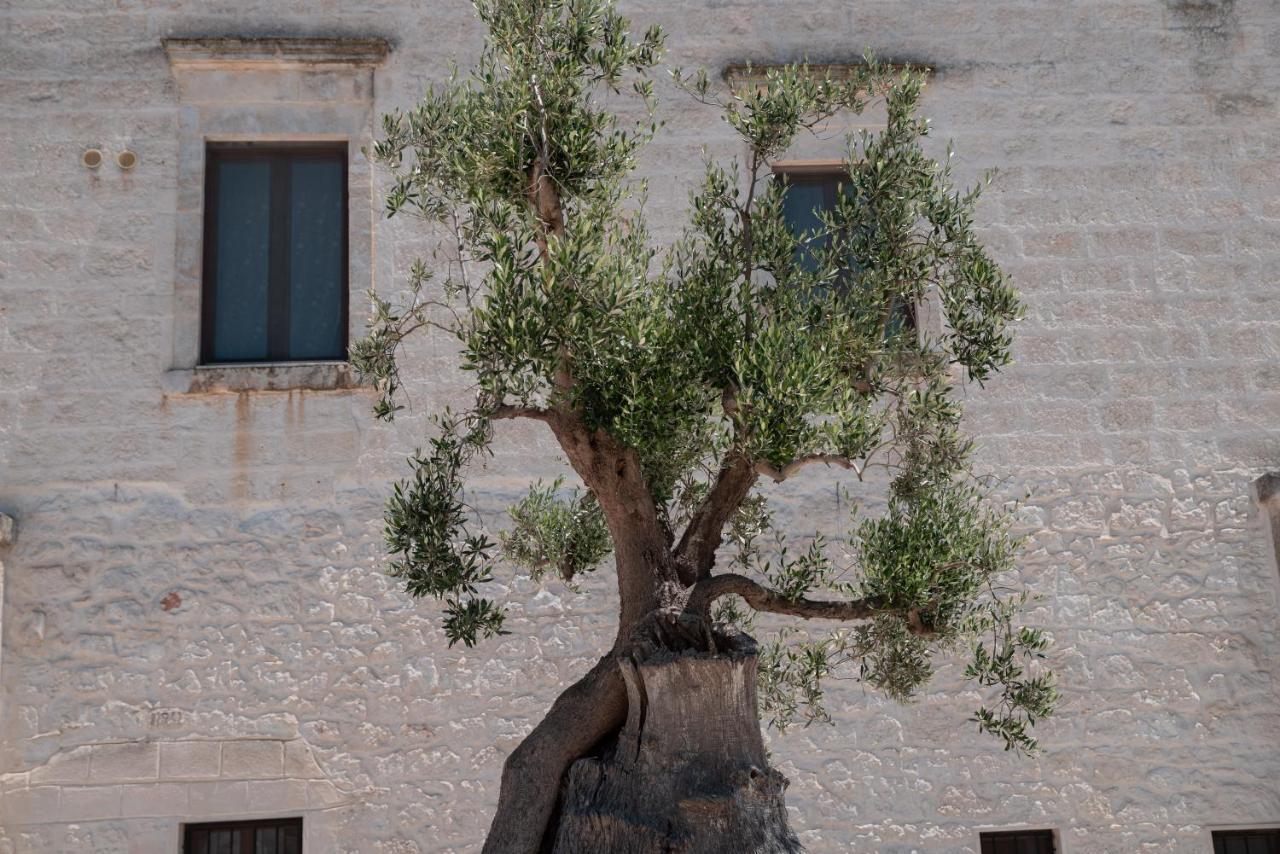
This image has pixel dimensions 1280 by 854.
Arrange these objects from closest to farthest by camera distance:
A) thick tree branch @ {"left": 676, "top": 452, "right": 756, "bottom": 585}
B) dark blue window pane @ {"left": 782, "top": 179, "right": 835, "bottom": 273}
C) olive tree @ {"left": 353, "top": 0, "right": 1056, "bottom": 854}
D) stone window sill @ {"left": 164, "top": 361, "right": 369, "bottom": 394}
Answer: olive tree @ {"left": 353, "top": 0, "right": 1056, "bottom": 854}
thick tree branch @ {"left": 676, "top": 452, "right": 756, "bottom": 585}
stone window sill @ {"left": 164, "top": 361, "right": 369, "bottom": 394}
dark blue window pane @ {"left": 782, "top": 179, "right": 835, "bottom": 273}

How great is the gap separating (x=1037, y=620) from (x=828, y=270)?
3.56 metres

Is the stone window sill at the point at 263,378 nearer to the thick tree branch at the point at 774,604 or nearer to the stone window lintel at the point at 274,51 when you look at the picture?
the stone window lintel at the point at 274,51

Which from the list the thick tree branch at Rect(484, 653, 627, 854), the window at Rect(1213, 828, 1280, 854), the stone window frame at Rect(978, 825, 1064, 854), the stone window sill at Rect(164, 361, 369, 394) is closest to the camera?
the thick tree branch at Rect(484, 653, 627, 854)

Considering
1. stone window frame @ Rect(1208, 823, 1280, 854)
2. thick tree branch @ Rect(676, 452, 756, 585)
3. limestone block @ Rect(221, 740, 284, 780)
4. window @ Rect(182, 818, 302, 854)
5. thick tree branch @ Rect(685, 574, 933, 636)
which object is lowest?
stone window frame @ Rect(1208, 823, 1280, 854)

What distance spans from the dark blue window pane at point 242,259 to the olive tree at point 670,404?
315cm

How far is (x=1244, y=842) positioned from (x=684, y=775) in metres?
4.79

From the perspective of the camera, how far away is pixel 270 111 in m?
8.25

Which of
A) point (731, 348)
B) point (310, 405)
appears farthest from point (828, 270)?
point (310, 405)

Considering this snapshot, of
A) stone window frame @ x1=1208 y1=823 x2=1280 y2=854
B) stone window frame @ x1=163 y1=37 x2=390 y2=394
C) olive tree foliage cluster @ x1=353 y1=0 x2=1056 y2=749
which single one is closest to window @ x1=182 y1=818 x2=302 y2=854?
stone window frame @ x1=163 y1=37 x2=390 y2=394

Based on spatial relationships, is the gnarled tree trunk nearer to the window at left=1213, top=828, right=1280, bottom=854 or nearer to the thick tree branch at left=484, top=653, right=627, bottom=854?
the thick tree branch at left=484, top=653, right=627, bottom=854

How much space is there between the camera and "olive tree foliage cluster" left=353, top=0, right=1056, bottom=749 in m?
4.39

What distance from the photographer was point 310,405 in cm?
791

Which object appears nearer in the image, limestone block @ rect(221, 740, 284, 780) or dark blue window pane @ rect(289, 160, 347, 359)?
limestone block @ rect(221, 740, 284, 780)

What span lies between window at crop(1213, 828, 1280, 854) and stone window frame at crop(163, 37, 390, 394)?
5.38m
